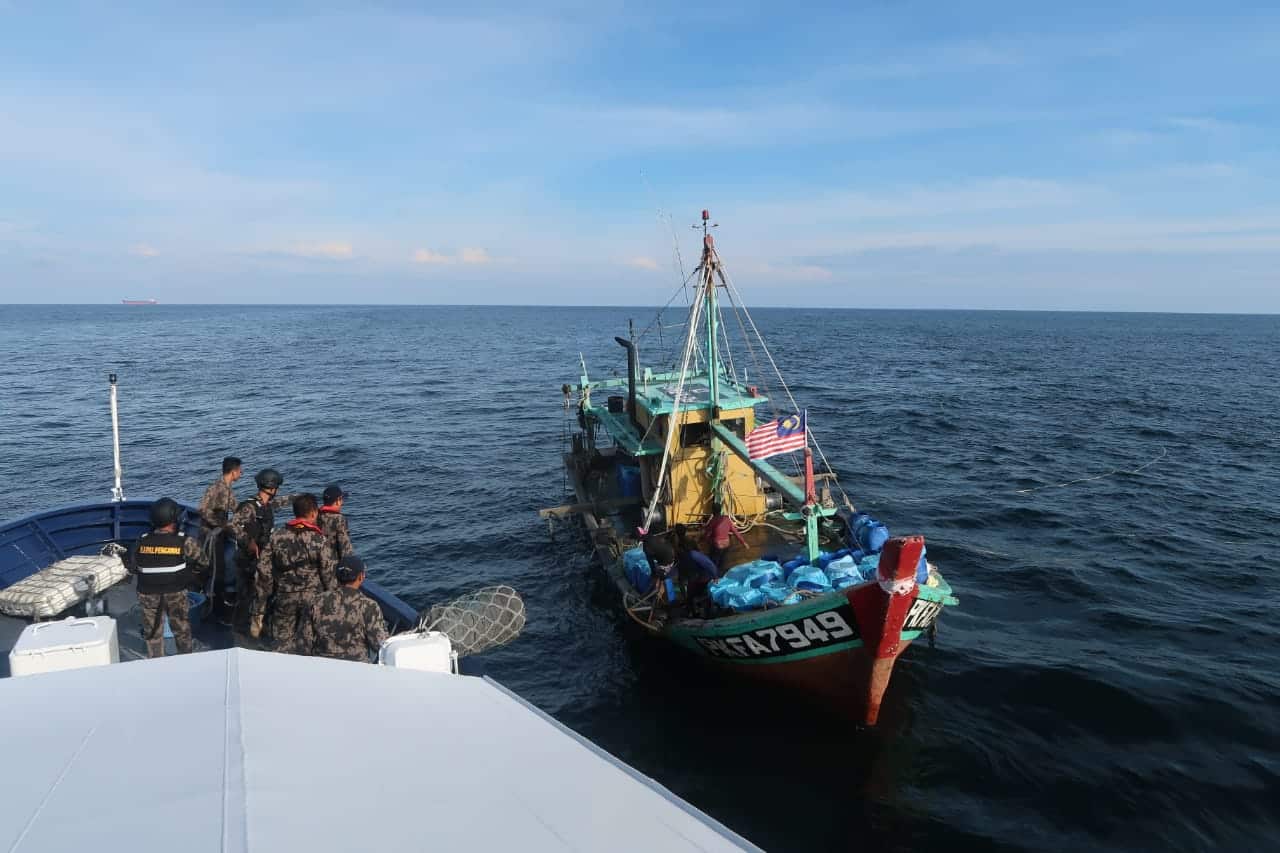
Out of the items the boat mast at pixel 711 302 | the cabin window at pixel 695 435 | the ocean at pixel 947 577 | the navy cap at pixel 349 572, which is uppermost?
the boat mast at pixel 711 302

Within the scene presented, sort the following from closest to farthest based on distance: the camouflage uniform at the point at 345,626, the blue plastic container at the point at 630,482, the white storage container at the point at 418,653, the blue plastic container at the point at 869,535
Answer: the white storage container at the point at 418,653
the camouflage uniform at the point at 345,626
the blue plastic container at the point at 869,535
the blue plastic container at the point at 630,482

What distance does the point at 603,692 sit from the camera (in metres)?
13.8

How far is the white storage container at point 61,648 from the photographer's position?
553 centimetres

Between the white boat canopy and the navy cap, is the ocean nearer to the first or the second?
the navy cap

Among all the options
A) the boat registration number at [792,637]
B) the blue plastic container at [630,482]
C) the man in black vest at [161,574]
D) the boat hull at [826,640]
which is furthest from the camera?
the blue plastic container at [630,482]

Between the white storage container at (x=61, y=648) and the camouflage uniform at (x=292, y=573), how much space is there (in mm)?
2102

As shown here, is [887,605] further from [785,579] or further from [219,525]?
[219,525]

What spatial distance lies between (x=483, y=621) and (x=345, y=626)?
2.61m

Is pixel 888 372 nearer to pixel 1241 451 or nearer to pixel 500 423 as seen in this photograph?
pixel 1241 451

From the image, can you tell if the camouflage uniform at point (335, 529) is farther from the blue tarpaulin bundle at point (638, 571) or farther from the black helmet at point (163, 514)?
the blue tarpaulin bundle at point (638, 571)

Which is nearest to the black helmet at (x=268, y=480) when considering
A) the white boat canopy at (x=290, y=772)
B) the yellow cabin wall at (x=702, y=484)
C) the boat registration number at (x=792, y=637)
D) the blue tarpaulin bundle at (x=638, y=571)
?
the white boat canopy at (x=290, y=772)

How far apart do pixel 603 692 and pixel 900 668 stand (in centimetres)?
594

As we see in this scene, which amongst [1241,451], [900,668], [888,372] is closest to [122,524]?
[900,668]

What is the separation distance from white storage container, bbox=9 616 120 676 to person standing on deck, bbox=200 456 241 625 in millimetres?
4280
